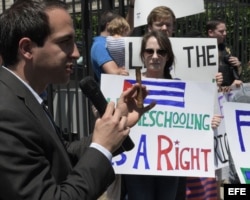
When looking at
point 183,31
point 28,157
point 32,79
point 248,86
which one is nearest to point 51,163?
point 28,157

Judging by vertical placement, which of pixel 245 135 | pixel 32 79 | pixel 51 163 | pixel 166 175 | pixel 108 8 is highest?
pixel 108 8

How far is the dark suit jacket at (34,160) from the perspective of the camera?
179 centimetres

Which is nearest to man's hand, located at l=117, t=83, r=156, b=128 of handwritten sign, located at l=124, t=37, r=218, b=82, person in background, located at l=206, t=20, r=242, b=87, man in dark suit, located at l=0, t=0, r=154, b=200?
man in dark suit, located at l=0, t=0, r=154, b=200

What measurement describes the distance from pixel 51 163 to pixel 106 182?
20 cm

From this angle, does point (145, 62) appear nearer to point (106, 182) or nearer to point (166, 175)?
point (166, 175)

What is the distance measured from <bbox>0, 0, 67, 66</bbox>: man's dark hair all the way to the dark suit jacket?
3.1 inches

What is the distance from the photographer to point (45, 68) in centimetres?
203

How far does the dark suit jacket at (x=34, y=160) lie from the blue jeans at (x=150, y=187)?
216 centimetres

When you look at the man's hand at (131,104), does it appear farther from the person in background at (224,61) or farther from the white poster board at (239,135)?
the person in background at (224,61)

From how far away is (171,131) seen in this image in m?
4.21

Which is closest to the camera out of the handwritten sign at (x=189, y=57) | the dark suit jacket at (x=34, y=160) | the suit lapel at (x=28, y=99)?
the dark suit jacket at (x=34, y=160)

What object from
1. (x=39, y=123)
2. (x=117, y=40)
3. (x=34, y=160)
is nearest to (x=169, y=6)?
(x=117, y=40)

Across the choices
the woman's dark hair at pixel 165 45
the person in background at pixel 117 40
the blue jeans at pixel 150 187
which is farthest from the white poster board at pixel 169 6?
the blue jeans at pixel 150 187

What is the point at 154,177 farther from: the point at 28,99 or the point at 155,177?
the point at 28,99
